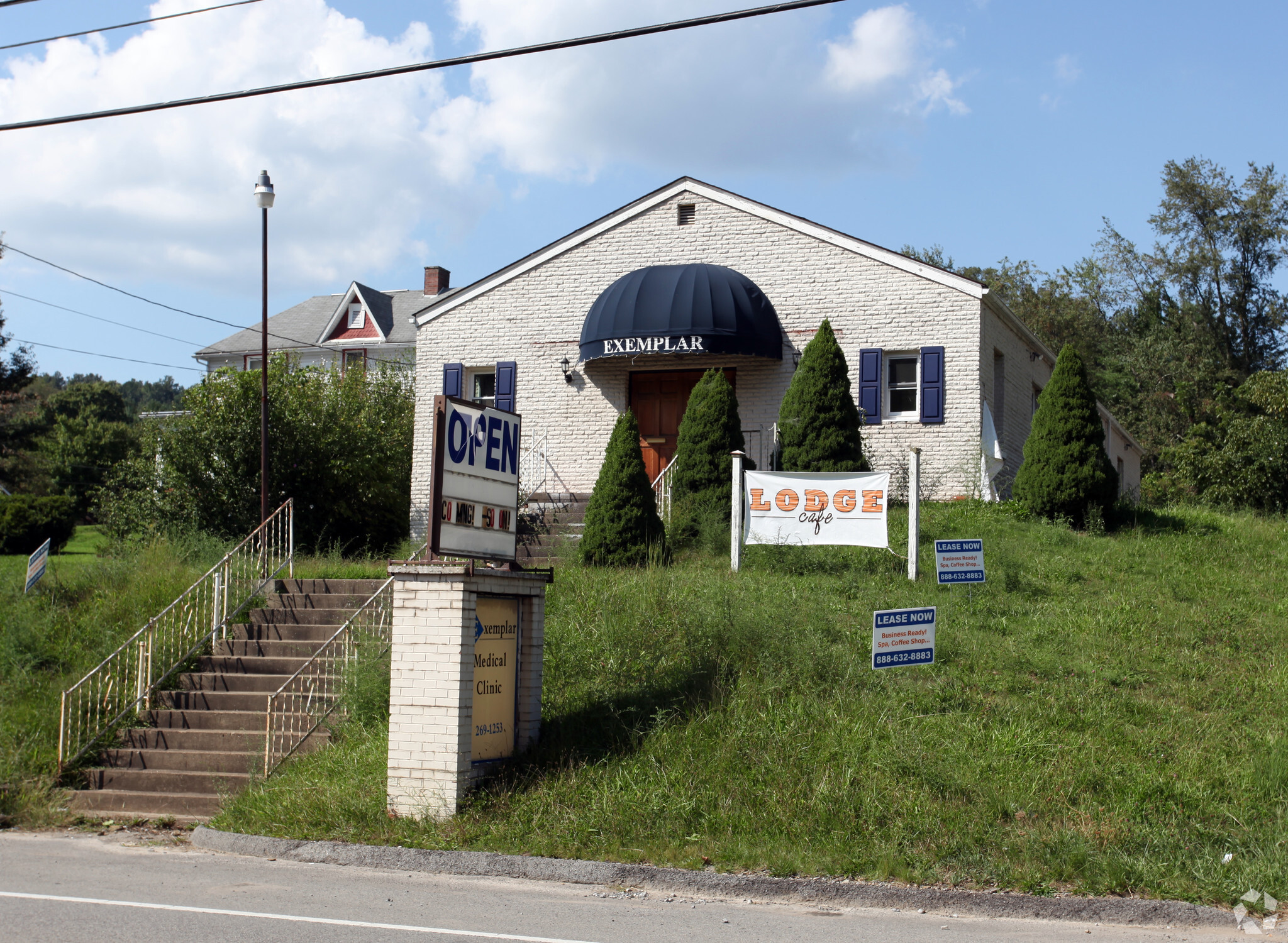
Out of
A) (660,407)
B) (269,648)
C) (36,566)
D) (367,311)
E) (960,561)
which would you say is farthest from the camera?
(367,311)

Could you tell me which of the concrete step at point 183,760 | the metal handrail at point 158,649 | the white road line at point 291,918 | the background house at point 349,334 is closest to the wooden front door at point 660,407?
the metal handrail at point 158,649

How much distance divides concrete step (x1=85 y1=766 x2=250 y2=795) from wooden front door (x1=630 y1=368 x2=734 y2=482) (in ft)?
37.6

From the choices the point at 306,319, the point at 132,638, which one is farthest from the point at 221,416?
the point at 306,319

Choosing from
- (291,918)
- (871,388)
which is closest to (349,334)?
(871,388)

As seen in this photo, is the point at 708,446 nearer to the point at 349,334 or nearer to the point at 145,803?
the point at 145,803

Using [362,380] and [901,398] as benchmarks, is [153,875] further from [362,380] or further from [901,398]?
[362,380]

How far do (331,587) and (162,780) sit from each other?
3497mm

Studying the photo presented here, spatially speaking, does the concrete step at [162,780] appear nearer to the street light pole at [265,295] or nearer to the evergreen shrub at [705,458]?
the street light pole at [265,295]

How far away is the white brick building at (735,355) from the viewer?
19.5 meters

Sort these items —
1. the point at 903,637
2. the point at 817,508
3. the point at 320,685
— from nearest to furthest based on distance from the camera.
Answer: the point at 903,637, the point at 320,685, the point at 817,508

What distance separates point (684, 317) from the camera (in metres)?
19.3

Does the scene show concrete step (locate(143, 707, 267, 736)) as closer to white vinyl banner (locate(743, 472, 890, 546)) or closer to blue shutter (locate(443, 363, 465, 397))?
white vinyl banner (locate(743, 472, 890, 546))

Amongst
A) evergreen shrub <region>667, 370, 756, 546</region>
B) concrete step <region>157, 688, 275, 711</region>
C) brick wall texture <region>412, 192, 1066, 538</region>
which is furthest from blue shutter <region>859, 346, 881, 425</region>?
concrete step <region>157, 688, 275, 711</region>

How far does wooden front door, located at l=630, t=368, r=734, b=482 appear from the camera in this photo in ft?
68.6
